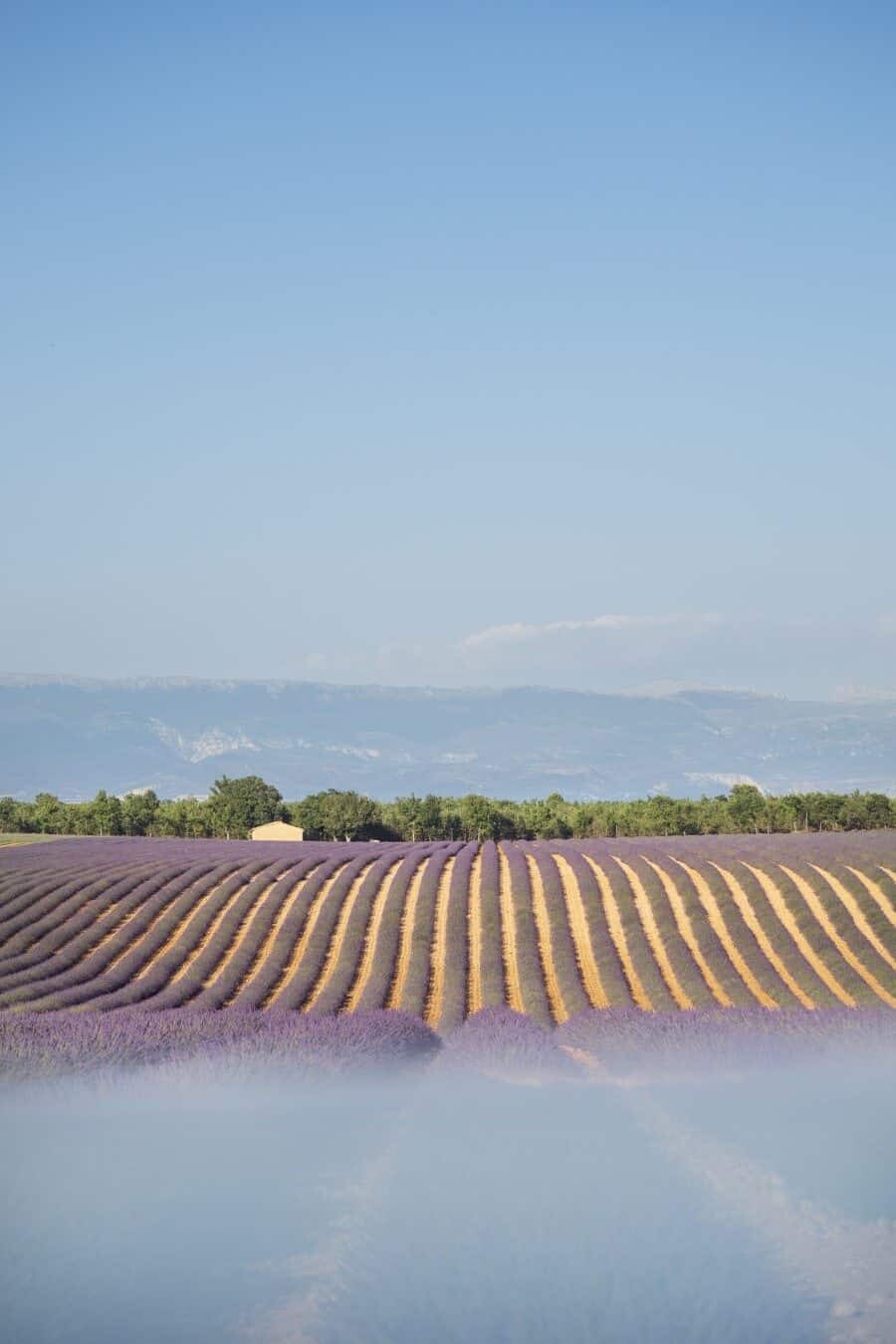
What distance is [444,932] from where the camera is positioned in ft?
89.0

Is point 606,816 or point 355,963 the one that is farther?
point 606,816

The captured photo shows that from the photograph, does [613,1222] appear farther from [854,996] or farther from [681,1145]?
[854,996]

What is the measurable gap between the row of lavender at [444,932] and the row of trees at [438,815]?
18.9 m

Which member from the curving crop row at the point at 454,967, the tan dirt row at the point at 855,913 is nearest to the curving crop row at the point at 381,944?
the curving crop row at the point at 454,967

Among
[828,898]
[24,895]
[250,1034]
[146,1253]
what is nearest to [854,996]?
[828,898]

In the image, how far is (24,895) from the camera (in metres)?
30.6

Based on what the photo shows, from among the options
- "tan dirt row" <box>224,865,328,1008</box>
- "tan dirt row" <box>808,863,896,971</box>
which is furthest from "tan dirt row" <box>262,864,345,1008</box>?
"tan dirt row" <box>808,863,896,971</box>

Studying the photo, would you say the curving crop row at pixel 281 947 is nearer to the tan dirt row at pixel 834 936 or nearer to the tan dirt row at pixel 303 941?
the tan dirt row at pixel 303 941

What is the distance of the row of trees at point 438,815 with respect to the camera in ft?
182

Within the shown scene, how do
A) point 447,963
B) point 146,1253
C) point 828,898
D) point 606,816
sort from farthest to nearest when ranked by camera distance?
A: point 606,816, point 828,898, point 447,963, point 146,1253

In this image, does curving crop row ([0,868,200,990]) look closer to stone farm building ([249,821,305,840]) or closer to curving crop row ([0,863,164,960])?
curving crop row ([0,863,164,960])

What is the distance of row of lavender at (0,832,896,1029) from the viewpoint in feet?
74.9

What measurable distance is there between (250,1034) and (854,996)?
10.5 metres

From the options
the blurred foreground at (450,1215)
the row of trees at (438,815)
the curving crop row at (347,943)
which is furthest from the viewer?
the row of trees at (438,815)
